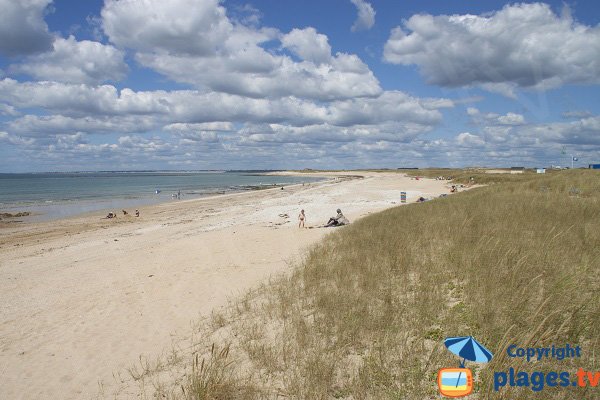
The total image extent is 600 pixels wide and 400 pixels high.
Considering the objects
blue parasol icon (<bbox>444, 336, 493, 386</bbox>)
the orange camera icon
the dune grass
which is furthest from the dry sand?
blue parasol icon (<bbox>444, 336, 493, 386</bbox>)

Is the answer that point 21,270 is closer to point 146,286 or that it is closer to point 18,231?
point 146,286

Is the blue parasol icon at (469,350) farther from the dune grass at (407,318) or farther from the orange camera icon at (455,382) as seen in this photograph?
the dune grass at (407,318)

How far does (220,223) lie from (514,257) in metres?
20.2

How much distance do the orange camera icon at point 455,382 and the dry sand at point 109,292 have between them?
4.72 m

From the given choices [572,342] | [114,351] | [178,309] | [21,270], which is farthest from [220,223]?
[572,342]

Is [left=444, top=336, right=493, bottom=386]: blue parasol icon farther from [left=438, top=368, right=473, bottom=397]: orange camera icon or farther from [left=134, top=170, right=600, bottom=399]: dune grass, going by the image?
[left=134, top=170, right=600, bottom=399]: dune grass

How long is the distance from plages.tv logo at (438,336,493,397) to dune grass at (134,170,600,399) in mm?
201

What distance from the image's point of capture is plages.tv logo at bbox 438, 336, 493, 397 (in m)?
3.39

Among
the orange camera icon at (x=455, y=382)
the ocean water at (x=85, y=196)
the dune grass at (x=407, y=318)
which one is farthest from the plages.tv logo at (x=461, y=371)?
the ocean water at (x=85, y=196)

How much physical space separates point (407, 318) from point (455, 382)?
5.58ft

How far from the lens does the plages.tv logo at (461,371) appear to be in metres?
3.39

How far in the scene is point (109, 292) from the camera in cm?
1036

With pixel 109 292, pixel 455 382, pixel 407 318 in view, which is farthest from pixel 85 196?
pixel 455 382

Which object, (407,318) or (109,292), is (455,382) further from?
(109,292)
